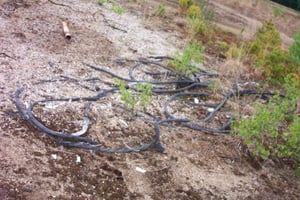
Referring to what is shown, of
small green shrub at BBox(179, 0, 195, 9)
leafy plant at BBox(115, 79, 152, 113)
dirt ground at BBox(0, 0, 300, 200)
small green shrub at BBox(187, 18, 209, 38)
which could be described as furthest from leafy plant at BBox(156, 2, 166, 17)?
leafy plant at BBox(115, 79, 152, 113)

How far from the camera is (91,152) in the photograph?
3707 millimetres

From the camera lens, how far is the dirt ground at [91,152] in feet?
10.8

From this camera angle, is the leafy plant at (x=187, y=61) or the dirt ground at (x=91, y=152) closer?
the dirt ground at (x=91, y=152)

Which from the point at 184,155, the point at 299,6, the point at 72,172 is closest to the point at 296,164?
the point at 184,155

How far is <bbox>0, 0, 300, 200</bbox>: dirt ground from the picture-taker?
331 centimetres

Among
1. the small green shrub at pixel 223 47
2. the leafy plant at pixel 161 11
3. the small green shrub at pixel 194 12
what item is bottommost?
the small green shrub at pixel 223 47

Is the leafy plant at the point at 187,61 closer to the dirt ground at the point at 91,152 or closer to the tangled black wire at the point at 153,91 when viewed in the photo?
the tangled black wire at the point at 153,91

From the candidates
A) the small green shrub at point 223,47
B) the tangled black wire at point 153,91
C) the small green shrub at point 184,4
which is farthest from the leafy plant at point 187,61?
the small green shrub at point 184,4

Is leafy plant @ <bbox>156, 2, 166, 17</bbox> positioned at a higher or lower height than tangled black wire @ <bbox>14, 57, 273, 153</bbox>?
higher

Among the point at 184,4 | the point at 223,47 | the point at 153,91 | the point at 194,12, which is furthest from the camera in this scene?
the point at 184,4

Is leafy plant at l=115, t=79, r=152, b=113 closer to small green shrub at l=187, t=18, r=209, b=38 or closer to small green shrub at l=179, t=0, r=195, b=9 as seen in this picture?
small green shrub at l=187, t=18, r=209, b=38

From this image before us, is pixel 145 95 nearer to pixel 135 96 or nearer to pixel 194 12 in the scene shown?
pixel 135 96

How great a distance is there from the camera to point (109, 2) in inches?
320

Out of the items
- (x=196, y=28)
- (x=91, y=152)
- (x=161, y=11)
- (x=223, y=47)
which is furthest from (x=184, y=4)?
(x=91, y=152)
